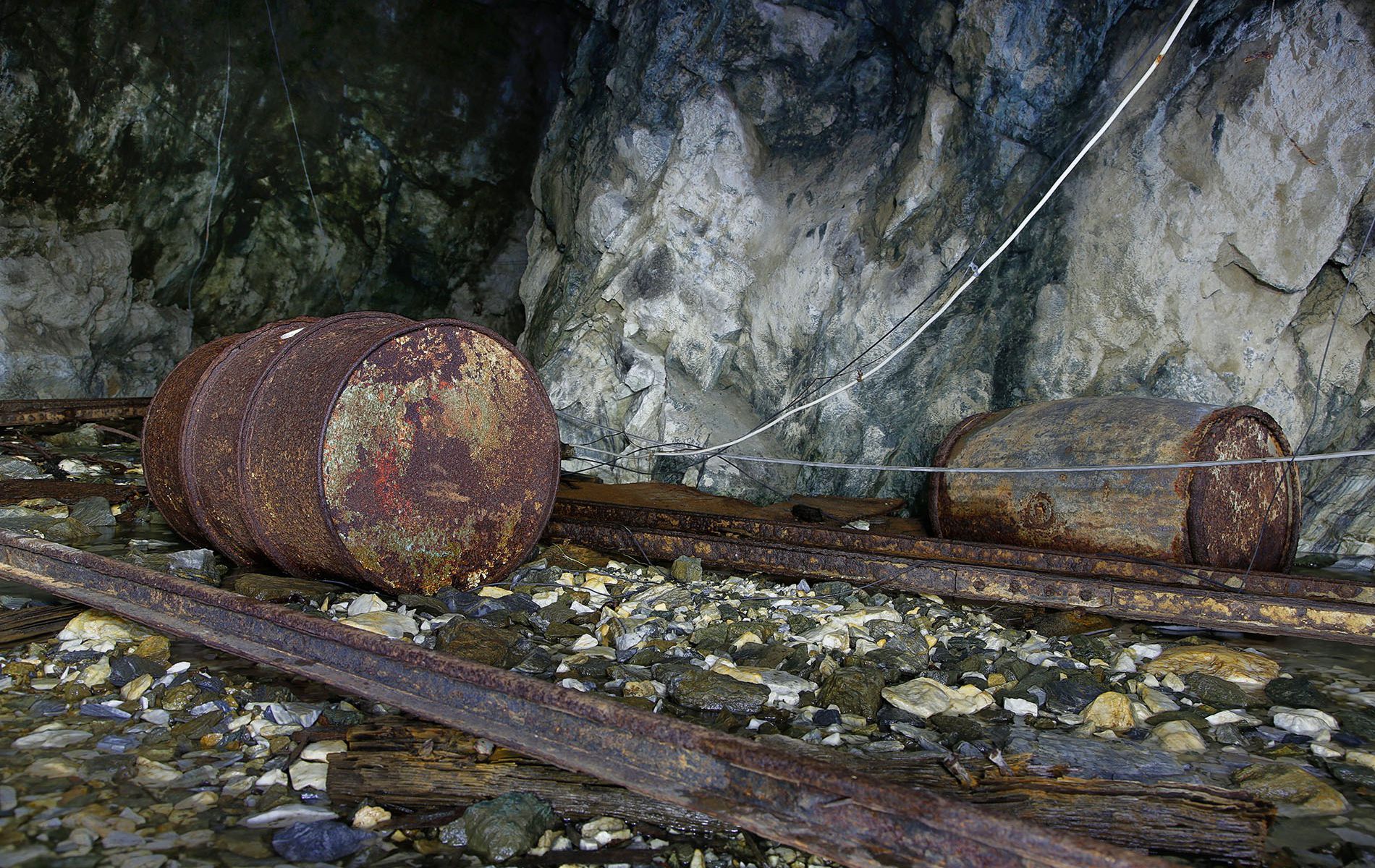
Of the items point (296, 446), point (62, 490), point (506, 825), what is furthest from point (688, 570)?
point (62, 490)

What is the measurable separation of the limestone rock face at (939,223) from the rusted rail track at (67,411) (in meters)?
3.59

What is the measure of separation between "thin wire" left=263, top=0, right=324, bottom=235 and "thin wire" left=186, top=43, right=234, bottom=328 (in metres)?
0.44

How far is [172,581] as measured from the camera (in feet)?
10.4

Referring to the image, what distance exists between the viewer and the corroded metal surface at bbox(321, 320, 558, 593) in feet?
11.8

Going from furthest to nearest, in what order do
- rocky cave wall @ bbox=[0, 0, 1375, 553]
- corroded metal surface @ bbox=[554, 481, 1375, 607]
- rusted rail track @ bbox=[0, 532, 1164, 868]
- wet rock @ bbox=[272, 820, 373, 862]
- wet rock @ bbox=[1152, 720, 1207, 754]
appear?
rocky cave wall @ bbox=[0, 0, 1375, 553] < corroded metal surface @ bbox=[554, 481, 1375, 607] < wet rock @ bbox=[1152, 720, 1207, 754] < wet rock @ bbox=[272, 820, 373, 862] < rusted rail track @ bbox=[0, 532, 1164, 868]

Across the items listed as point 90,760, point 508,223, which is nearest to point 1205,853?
point 90,760

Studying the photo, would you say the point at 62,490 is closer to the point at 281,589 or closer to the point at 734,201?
the point at 281,589

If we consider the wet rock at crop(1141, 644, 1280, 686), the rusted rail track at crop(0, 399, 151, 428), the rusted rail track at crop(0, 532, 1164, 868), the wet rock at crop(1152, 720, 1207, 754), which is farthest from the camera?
the rusted rail track at crop(0, 399, 151, 428)

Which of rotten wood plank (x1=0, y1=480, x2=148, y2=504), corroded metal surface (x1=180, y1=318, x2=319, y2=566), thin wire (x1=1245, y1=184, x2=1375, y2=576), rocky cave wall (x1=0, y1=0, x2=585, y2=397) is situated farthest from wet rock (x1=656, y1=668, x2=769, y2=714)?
rocky cave wall (x1=0, y1=0, x2=585, y2=397)

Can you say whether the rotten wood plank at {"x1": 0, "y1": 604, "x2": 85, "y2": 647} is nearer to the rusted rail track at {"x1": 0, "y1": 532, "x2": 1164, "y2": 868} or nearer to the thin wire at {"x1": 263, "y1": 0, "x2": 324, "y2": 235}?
the rusted rail track at {"x1": 0, "y1": 532, "x2": 1164, "y2": 868}

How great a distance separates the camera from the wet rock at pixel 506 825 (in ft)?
6.63

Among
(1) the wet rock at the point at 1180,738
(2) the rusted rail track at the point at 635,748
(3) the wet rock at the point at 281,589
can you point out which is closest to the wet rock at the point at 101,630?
(2) the rusted rail track at the point at 635,748

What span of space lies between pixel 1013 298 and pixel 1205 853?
4665 millimetres

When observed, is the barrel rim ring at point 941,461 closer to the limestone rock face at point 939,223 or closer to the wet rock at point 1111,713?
the limestone rock face at point 939,223
